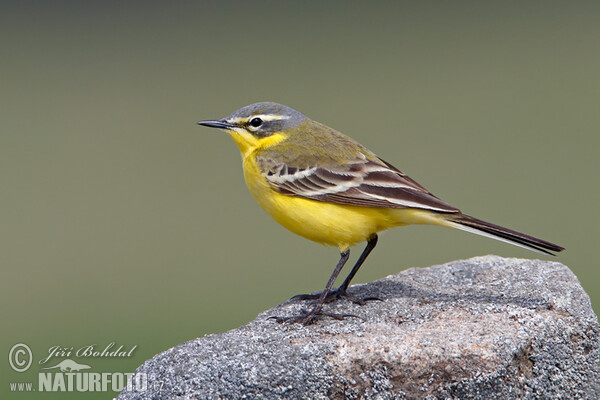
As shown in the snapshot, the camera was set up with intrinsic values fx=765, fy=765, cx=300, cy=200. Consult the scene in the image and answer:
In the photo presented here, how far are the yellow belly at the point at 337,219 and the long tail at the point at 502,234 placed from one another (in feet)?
0.89

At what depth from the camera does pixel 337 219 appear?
703 centimetres

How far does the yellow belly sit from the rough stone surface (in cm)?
72

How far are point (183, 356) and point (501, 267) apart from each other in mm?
3531

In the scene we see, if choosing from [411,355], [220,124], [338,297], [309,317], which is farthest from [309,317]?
[220,124]

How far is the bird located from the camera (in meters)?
6.82

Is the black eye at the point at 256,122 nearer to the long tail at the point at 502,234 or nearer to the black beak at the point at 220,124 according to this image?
the black beak at the point at 220,124

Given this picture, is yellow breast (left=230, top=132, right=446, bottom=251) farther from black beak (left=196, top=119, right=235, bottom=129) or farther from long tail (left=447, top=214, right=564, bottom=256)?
black beak (left=196, top=119, right=235, bottom=129)

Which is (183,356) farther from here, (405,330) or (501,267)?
(501,267)

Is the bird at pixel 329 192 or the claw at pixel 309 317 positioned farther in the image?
the bird at pixel 329 192

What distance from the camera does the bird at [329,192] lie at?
6824mm

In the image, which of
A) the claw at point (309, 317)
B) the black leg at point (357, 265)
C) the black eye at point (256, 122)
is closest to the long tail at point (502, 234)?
the black leg at point (357, 265)

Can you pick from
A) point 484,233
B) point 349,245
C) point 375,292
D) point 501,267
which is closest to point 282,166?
point 349,245

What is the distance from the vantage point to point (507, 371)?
575cm

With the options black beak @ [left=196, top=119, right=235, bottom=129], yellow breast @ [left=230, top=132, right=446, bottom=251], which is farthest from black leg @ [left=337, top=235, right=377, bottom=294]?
black beak @ [left=196, top=119, right=235, bottom=129]
